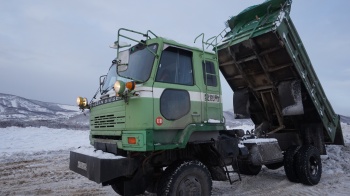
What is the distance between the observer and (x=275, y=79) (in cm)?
705

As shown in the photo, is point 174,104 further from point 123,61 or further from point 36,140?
point 36,140

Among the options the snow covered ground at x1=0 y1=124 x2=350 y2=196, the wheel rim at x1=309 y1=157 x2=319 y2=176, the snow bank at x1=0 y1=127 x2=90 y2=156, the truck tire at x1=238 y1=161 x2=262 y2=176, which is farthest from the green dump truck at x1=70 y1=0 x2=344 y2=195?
the snow bank at x1=0 y1=127 x2=90 y2=156

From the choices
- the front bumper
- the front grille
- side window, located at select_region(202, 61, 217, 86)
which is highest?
side window, located at select_region(202, 61, 217, 86)

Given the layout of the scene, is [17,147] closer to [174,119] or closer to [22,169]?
[22,169]

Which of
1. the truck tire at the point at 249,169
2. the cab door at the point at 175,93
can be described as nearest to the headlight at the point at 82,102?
the cab door at the point at 175,93

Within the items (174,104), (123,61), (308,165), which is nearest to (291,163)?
(308,165)

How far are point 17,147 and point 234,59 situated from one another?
38.2ft

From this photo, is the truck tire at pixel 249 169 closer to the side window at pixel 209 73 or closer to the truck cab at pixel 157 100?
the truck cab at pixel 157 100

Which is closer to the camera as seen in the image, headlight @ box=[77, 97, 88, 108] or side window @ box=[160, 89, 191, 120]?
side window @ box=[160, 89, 191, 120]

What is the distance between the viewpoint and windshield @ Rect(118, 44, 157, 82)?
4395 mm

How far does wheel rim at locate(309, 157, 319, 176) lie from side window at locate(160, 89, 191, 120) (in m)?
4.26

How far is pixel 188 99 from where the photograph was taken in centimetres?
469

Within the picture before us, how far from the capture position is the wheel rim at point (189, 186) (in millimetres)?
4462

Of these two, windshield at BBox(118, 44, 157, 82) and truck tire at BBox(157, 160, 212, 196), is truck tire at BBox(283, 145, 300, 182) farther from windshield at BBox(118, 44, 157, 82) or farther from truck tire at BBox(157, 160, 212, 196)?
windshield at BBox(118, 44, 157, 82)
